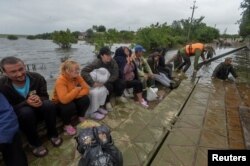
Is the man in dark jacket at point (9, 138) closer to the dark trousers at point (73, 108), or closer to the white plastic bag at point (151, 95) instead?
the dark trousers at point (73, 108)

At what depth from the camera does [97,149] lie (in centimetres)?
232

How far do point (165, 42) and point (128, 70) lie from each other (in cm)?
3899

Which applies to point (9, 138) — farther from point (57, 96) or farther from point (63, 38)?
point (63, 38)

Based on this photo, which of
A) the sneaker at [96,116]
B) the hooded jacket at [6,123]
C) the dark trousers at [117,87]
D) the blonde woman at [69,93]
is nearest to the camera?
the hooded jacket at [6,123]

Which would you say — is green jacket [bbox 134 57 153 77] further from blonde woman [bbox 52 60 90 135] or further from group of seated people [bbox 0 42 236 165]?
blonde woman [bbox 52 60 90 135]

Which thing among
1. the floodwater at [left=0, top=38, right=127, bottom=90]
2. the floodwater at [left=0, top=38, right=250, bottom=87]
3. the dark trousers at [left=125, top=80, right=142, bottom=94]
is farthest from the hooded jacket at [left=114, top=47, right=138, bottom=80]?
the floodwater at [left=0, top=38, right=127, bottom=90]

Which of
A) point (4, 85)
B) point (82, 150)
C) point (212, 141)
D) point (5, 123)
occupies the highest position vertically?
point (4, 85)

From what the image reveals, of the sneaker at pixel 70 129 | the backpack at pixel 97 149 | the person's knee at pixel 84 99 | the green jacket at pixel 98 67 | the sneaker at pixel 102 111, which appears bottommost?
the sneaker at pixel 70 129

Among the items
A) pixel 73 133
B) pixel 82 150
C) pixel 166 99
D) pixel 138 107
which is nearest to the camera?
pixel 82 150

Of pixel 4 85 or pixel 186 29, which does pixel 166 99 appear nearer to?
pixel 4 85

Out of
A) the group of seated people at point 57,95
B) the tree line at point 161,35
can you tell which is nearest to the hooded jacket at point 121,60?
the group of seated people at point 57,95

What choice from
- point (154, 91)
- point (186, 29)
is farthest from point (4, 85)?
point (186, 29)

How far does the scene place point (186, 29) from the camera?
198ft

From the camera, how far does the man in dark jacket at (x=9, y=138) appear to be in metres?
2.27
